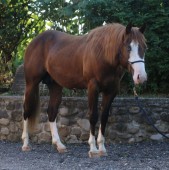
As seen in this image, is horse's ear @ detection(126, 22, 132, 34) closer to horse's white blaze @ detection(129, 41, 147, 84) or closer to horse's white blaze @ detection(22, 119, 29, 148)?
horse's white blaze @ detection(129, 41, 147, 84)

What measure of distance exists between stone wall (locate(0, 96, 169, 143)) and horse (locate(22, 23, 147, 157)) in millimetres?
408

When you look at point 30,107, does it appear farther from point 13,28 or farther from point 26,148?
point 13,28

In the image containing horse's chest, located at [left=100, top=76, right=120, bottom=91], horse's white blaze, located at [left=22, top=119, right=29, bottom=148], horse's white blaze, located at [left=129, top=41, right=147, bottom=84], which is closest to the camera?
horse's white blaze, located at [left=129, top=41, right=147, bottom=84]

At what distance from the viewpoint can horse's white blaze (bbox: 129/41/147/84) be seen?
525cm

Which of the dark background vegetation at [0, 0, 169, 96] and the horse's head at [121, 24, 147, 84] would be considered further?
the dark background vegetation at [0, 0, 169, 96]

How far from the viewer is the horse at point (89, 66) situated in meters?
5.52

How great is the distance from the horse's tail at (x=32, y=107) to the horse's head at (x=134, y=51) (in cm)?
186

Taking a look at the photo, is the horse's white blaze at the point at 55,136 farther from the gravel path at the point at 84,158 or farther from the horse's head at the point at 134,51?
the horse's head at the point at 134,51

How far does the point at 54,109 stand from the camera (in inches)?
272

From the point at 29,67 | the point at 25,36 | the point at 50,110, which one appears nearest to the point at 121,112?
the point at 50,110

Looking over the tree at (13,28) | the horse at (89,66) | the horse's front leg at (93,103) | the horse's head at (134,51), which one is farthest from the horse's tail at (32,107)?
the tree at (13,28)

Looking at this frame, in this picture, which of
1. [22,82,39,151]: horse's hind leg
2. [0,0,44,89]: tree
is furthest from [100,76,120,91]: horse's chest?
[0,0,44,89]: tree

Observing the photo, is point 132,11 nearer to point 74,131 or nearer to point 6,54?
point 74,131

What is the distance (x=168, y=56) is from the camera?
8141mm
